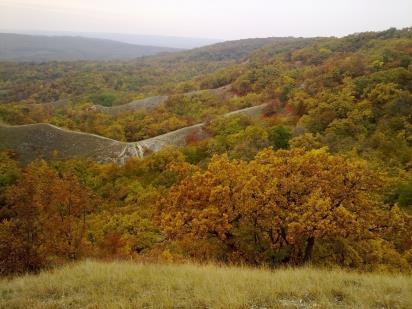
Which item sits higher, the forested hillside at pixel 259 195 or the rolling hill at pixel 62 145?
the forested hillside at pixel 259 195

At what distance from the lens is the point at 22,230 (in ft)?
41.8

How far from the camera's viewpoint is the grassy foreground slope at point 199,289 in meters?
8.27

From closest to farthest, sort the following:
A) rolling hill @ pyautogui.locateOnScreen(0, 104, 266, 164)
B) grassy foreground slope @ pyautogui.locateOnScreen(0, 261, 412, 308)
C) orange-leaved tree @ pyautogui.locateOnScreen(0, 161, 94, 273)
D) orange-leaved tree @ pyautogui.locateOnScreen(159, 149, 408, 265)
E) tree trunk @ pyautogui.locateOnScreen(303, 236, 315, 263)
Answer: grassy foreground slope @ pyautogui.locateOnScreen(0, 261, 412, 308) < orange-leaved tree @ pyautogui.locateOnScreen(0, 161, 94, 273) < orange-leaved tree @ pyautogui.locateOnScreen(159, 149, 408, 265) < tree trunk @ pyautogui.locateOnScreen(303, 236, 315, 263) < rolling hill @ pyautogui.locateOnScreen(0, 104, 266, 164)

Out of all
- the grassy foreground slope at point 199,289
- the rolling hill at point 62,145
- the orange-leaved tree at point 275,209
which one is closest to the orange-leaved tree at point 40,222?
the grassy foreground slope at point 199,289

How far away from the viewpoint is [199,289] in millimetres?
8938

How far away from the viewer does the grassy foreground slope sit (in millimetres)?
8273

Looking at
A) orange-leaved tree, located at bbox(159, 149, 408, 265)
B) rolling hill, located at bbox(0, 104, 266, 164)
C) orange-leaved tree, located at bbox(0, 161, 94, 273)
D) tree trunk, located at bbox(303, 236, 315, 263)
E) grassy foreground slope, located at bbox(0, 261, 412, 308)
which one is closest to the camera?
grassy foreground slope, located at bbox(0, 261, 412, 308)

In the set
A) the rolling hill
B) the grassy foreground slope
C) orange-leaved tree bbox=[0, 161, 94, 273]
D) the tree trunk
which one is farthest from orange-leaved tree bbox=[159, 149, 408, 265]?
the rolling hill

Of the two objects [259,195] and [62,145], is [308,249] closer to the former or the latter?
[259,195]

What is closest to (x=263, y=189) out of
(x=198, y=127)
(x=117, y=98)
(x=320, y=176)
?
(x=320, y=176)

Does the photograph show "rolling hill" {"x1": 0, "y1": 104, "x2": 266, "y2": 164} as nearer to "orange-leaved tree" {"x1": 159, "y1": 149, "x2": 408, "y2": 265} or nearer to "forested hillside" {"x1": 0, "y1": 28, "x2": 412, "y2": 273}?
"forested hillside" {"x1": 0, "y1": 28, "x2": 412, "y2": 273}

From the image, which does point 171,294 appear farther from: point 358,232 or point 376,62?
point 376,62

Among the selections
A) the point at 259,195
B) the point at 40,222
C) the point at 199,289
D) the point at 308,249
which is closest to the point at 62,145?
the point at 40,222

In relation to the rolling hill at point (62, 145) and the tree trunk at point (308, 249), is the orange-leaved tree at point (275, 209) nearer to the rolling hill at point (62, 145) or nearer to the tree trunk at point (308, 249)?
the tree trunk at point (308, 249)
